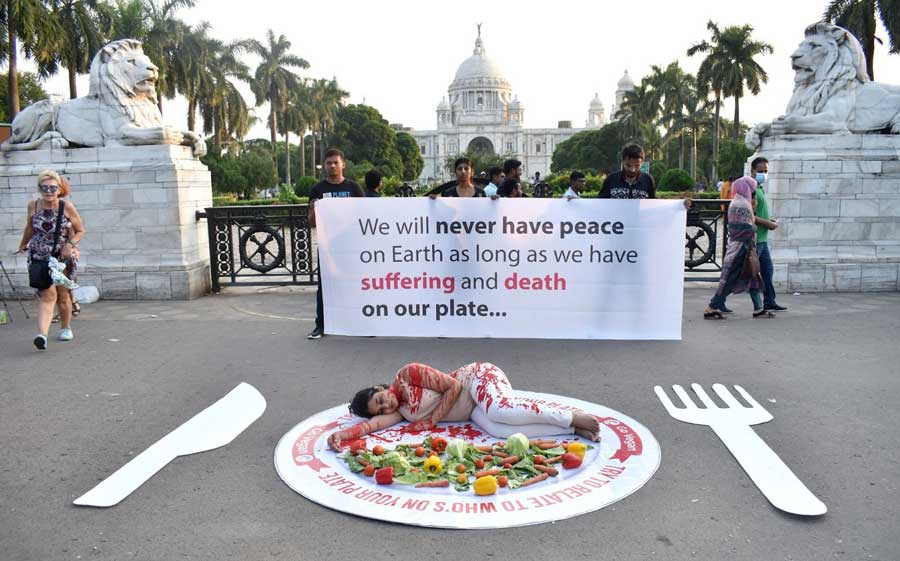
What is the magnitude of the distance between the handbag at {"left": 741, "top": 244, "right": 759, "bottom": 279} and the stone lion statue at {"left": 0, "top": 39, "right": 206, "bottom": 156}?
7.10m

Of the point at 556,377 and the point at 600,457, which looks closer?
the point at 600,457

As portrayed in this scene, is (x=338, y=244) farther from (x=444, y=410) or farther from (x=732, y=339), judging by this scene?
(x=732, y=339)

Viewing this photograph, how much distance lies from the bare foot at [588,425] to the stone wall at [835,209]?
6.33 metres

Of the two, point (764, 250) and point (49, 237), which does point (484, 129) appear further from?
point (49, 237)

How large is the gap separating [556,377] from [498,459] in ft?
6.50

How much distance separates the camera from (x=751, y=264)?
758 centimetres

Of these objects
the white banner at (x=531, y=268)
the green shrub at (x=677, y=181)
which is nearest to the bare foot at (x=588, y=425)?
the white banner at (x=531, y=268)

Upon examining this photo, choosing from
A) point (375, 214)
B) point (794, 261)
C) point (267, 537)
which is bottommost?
point (267, 537)

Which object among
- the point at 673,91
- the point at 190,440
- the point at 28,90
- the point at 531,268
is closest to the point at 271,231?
the point at 531,268

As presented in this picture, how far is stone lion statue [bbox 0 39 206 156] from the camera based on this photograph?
31.0 ft

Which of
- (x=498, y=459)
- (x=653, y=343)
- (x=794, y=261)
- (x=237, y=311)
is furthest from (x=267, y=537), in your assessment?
(x=794, y=261)

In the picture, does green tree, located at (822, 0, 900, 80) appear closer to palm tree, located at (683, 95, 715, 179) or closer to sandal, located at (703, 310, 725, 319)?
sandal, located at (703, 310, 725, 319)

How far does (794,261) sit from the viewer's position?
366 inches

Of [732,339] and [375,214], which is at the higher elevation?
[375,214]
